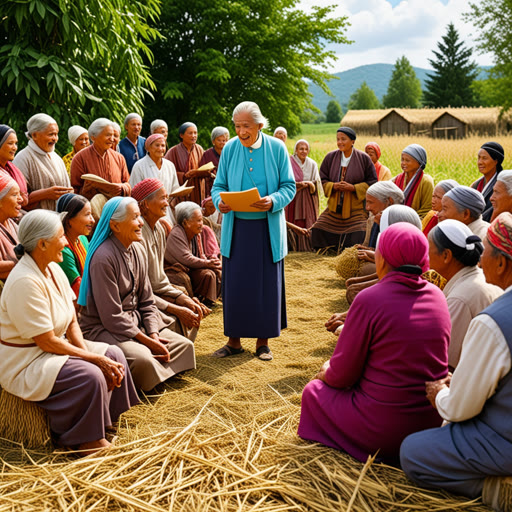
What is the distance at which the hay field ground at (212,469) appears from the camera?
2.92 m

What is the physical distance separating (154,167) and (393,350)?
188 inches

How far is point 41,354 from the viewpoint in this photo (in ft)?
11.7

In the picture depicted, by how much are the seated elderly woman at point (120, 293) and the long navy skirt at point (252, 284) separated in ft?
2.97

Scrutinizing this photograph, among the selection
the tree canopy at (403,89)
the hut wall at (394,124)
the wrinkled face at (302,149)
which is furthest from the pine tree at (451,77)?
the wrinkled face at (302,149)

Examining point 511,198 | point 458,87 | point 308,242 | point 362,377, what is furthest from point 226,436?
point 458,87

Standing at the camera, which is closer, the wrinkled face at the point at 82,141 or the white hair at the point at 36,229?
the white hair at the point at 36,229

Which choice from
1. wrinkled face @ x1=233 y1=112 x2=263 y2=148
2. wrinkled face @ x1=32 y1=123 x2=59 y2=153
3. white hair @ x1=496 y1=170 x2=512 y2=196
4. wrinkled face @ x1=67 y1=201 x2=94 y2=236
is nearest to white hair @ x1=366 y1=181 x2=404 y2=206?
white hair @ x1=496 y1=170 x2=512 y2=196

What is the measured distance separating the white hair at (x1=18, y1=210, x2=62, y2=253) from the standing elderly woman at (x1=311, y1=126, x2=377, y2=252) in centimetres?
597

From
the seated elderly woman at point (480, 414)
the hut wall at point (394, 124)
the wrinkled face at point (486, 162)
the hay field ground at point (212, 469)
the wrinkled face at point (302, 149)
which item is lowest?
the hay field ground at point (212, 469)

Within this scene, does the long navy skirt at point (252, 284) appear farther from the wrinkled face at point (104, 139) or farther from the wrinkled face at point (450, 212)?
the wrinkled face at point (104, 139)

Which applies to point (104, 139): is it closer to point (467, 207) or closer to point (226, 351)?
point (226, 351)

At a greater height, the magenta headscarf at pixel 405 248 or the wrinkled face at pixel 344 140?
the wrinkled face at pixel 344 140

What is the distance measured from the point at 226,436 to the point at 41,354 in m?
1.25

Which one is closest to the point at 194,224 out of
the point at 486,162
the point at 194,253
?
the point at 194,253
